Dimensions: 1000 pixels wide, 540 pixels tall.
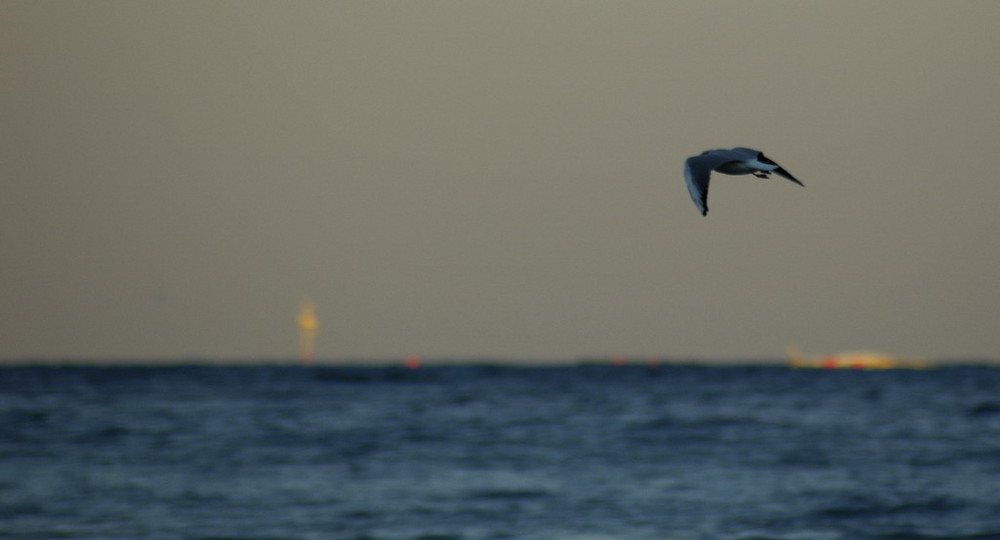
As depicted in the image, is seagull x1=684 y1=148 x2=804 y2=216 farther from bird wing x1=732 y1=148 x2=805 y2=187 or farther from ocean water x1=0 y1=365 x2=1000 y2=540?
ocean water x1=0 y1=365 x2=1000 y2=540

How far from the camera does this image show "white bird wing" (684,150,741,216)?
6883 mm

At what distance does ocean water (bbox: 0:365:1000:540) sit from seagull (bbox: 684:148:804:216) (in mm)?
11926

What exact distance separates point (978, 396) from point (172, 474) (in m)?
38.0

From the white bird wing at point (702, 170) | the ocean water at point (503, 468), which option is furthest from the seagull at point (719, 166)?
the ocean water at point (503, 468)

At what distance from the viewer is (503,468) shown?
2722 cm

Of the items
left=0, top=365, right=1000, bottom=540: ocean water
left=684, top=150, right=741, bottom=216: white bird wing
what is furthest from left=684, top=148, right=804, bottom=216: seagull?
left=0, top=365, right=1000, bottom=540: ocean water

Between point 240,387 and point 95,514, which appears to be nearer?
point 95,514

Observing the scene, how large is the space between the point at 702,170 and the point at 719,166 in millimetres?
115

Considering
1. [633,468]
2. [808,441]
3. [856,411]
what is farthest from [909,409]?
[633,468]

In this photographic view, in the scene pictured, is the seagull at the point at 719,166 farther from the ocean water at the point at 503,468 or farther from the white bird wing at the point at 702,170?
the ocean water at the point at 503,468

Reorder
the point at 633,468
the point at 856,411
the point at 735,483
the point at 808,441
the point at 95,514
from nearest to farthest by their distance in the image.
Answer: the point at 95,514
the point at 735,483
the point at 633,468
the point at 808,441
the point at 856,411

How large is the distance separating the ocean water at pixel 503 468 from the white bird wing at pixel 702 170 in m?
11.9

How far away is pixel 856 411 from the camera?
4503 centimetres

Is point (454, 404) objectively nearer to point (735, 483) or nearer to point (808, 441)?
point (808, 441)
